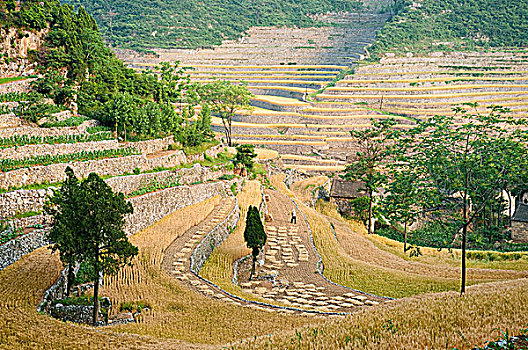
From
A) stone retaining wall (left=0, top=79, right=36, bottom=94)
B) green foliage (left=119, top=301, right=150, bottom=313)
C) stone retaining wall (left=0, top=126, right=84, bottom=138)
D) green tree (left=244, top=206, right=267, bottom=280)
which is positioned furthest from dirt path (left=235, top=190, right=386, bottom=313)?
stone retaining wall (left=0, top=79, right=36, bottom=94)

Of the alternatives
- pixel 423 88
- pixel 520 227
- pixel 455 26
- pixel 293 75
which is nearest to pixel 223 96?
pixel 520 227

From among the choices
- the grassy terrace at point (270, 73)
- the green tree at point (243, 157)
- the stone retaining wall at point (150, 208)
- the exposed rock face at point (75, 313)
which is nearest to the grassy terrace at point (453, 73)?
the grassy terrace at point (270, 73)

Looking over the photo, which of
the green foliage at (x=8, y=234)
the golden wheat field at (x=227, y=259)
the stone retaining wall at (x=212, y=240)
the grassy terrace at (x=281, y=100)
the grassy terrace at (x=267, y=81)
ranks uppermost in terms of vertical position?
the grassy terrace at (x=267, y=81)

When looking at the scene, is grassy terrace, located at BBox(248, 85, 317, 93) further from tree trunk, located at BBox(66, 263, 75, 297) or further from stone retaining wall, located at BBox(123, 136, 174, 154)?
tree trunk, located at BBox(66, 263, 75, 297)

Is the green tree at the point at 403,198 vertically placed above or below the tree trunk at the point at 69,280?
above

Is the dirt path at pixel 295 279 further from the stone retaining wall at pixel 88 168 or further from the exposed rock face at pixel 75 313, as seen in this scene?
the stone retaining wall at pixel 88 168
